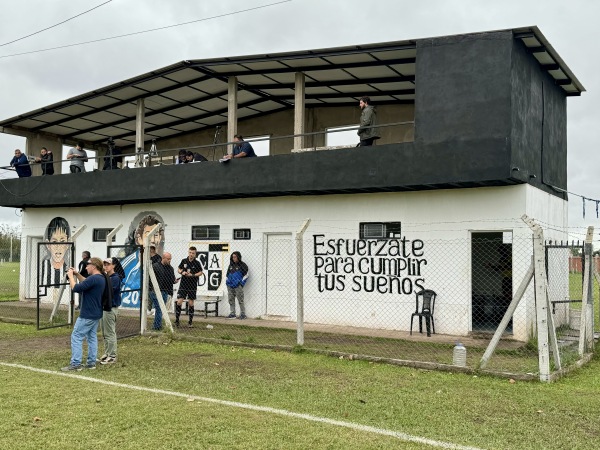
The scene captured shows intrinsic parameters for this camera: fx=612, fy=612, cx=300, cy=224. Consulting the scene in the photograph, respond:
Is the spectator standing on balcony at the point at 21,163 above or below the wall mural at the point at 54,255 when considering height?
above

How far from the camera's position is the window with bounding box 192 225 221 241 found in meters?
17.2

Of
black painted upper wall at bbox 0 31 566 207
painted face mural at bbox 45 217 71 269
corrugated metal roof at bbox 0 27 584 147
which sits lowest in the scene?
painted face mural at bbox 45 217 71 269

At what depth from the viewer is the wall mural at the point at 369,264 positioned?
556 inches

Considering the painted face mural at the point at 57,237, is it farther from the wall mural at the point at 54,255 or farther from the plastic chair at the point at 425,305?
the plastic chair at the point at 425,305

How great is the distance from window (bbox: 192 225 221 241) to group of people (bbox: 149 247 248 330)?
3.79 feet

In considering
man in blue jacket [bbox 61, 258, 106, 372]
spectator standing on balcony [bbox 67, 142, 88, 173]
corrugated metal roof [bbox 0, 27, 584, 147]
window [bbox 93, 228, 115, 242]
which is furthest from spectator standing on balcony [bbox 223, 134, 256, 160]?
man in blue jacket [bbox 61, 258, 106, 372]

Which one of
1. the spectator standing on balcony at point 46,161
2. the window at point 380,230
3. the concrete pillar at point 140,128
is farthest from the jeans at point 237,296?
the spectator standing on balcony at point 46,161

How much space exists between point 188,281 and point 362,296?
4.16m

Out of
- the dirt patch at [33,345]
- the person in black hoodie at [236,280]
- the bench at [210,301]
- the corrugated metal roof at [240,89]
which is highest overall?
the corrugated metal roof at [240,89]

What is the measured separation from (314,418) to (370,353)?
14.2 feet

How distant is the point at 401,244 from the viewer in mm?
14305

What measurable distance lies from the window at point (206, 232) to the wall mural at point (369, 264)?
3203 millimetres

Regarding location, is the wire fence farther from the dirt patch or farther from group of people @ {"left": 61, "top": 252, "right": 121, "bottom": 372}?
group of people @ {"left": 61, "top": 252, "right": 121, "bottom": 372}

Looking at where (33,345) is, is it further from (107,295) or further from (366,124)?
(366,124)
